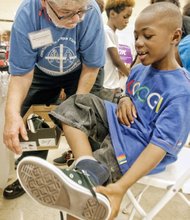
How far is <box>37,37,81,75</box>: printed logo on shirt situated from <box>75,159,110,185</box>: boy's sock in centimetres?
54

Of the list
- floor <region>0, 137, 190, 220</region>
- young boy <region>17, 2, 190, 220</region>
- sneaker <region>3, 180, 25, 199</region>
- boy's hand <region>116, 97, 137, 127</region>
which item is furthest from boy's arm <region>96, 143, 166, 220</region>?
sneaker <region>3, 180, 25, 199</region>

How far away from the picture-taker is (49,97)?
151 cm

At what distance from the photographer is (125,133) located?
94 cm

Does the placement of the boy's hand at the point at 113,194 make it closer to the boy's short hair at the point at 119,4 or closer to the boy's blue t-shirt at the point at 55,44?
the boy's blue t-shirt at the point at 55,44

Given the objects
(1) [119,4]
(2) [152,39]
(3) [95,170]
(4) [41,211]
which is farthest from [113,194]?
(1) [119,4]

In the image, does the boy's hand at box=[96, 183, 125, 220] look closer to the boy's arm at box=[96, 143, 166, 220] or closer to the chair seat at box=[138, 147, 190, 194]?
the boy's arm at box=[96, 143, 166, 220]

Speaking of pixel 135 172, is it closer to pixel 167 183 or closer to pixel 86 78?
pixel 167 183

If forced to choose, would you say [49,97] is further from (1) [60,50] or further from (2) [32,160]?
(2) [32,160]

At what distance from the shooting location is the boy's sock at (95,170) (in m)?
0.77

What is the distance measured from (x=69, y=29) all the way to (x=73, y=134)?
0.46 metres

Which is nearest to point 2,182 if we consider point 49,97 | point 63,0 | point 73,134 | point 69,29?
point 49,97

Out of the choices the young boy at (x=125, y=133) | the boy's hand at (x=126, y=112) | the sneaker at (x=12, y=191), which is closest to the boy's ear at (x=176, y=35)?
the young boy at (x=125, y=133)

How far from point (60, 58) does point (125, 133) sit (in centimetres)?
47

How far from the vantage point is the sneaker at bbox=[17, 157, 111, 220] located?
69 centimetres
